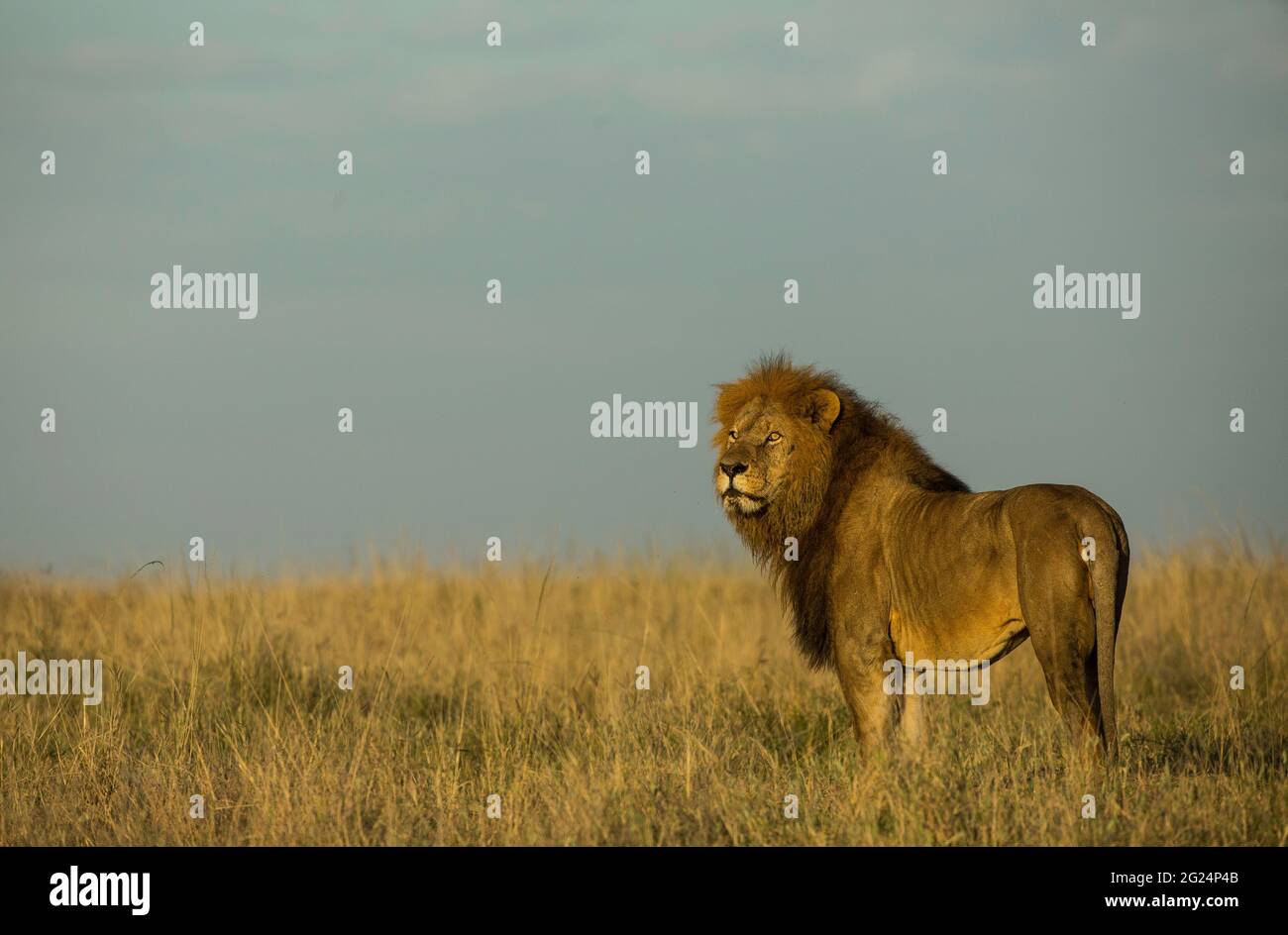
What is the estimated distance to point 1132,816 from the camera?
5965mm

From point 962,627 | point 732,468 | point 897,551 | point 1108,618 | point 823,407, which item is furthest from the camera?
point 823,407

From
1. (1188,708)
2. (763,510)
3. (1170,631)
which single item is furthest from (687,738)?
(1170,631)

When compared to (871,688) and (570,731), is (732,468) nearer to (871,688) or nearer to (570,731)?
(871,688)

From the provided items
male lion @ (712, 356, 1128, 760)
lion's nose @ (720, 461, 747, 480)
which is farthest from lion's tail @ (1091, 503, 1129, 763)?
lion's nose @ (720, 461, 747, 480)

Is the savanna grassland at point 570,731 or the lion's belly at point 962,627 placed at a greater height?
the lion's belly at point 962,627

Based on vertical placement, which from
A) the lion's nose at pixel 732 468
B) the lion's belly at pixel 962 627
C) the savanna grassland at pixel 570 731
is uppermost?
the lion's nose at pixel 732 468

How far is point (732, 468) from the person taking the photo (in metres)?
7.75

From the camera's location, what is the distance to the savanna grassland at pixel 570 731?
621 cm

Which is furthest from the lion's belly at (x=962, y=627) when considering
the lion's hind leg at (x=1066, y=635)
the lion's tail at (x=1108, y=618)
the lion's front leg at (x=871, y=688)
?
the lion's tail at (x=1108, y=618)

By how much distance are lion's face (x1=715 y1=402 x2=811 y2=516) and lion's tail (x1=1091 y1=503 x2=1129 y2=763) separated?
1.83 meters

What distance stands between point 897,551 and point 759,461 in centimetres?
90

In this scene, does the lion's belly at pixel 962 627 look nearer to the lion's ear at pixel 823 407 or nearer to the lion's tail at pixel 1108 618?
the lion's tail at pixel 1108 618

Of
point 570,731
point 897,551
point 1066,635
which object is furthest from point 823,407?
point 570,731
